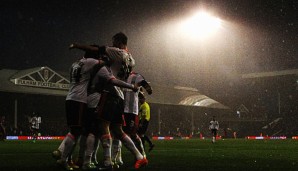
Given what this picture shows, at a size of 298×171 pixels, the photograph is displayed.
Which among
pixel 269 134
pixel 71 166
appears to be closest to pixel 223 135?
pixel 269 134

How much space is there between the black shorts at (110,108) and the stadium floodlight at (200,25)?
32501mm

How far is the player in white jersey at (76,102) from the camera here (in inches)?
285

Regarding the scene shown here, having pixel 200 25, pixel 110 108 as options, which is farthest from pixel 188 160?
pixel 200 25

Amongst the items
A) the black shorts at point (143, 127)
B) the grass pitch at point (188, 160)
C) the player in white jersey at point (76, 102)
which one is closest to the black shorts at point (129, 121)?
the grass pitch at point (188, 160)

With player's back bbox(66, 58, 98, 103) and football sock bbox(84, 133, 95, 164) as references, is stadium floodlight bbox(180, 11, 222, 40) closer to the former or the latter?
player's back bbox(66, 58, 98, 103)

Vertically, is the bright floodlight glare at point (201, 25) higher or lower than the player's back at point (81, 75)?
higher

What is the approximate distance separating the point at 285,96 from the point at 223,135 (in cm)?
1562

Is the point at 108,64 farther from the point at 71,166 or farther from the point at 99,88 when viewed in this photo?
the point at 71,166

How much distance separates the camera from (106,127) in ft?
23.4

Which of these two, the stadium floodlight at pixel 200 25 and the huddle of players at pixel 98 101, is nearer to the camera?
the huddle of players at pixel 98 101

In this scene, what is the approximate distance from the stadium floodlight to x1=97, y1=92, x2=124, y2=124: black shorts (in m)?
32.5

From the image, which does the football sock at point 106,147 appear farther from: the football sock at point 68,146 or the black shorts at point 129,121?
the black shorts at point 129,121

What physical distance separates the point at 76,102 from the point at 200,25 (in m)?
35.3

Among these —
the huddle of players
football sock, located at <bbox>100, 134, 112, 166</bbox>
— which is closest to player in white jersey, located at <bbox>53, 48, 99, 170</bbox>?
the huddle of players
